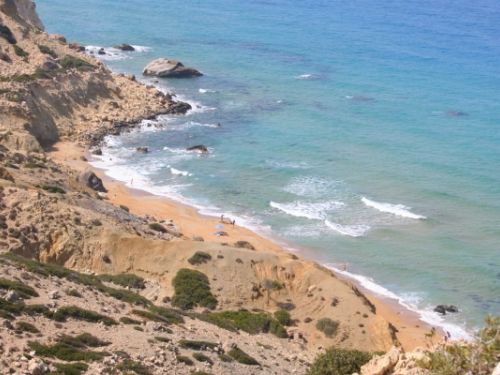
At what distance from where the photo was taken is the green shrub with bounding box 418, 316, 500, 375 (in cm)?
1642

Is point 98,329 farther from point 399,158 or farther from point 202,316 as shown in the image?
point 399,158

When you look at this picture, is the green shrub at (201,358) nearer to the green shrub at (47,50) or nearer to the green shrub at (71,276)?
the green shrub at (71,276)

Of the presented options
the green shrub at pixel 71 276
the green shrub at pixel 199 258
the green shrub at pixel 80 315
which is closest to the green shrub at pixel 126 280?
the green shrub at pixel 199 258

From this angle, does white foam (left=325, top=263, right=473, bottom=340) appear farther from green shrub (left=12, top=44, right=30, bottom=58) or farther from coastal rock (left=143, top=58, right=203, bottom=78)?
coastal rock (left=143, top=58, right=203, bottom=78)

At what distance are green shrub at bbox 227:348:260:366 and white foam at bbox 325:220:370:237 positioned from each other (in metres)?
29.7

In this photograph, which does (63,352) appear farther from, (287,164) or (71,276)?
(287,164)

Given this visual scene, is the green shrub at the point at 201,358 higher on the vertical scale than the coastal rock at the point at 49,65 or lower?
lower

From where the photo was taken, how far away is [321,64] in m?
110

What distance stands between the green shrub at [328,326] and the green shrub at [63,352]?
1839 cm

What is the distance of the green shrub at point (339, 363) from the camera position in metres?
25.1

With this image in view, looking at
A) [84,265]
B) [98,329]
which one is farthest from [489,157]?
[98,329]

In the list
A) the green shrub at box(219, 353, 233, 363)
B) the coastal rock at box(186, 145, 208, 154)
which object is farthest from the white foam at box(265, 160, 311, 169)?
the green shrub at box(219, 353, 233, 363)

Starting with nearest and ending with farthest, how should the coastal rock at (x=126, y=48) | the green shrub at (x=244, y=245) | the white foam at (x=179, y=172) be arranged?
the green shrub at (x=244, y=245) → the white foam at (x=179, y=172) → the coastal rock at (x=126, y=48)

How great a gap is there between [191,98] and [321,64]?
81.4 feet
